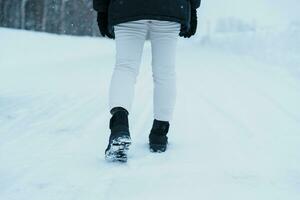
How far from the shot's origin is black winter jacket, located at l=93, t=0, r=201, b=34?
3096 mm

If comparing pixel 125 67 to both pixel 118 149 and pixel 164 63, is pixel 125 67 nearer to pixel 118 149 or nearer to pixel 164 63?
pixel 164 63

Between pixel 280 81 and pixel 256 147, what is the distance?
516 cm

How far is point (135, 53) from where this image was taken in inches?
127

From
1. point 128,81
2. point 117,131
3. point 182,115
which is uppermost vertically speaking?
point 128,81

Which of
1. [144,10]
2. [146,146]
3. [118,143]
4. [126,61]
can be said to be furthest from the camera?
[146,146]

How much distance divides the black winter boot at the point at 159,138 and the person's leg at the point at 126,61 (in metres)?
0.36

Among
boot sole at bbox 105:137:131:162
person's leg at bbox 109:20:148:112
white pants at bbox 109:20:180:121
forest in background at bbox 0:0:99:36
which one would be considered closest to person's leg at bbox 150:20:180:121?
white pants at bbox 109:20:180:121

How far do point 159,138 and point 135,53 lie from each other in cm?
59

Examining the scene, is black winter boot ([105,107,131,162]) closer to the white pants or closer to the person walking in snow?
the person walking in snow

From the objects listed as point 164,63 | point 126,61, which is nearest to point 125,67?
point 126,61

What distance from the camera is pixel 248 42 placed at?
20000mm

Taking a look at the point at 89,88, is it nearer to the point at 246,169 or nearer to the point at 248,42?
the point at 246,169

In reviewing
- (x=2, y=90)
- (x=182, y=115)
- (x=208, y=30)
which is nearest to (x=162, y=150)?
(x=182, y=115)

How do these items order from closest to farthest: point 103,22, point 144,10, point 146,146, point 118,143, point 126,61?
point 118,143
point 144,10
point 126,61
point 103,22
point 146,146
